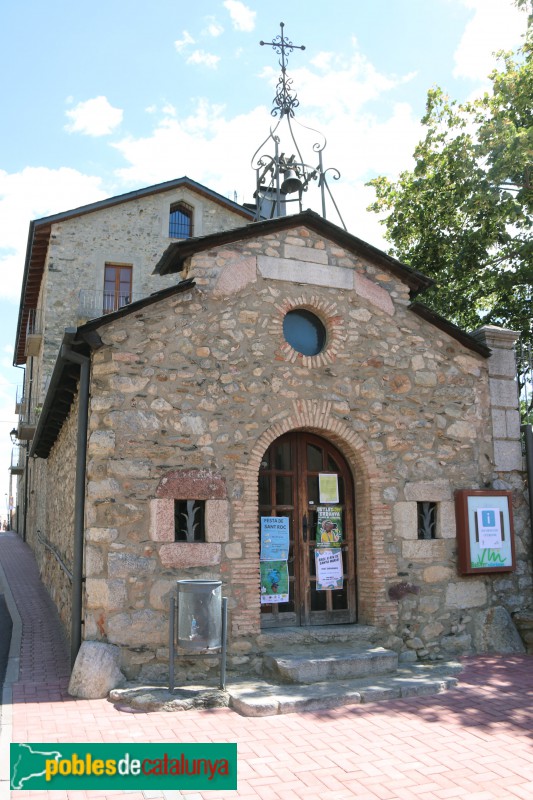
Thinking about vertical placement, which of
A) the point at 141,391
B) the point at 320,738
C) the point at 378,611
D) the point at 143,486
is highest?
the point at 141,391

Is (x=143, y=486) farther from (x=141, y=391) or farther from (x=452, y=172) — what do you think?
(x=452, y=172)

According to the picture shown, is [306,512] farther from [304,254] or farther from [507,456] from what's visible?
[304,254]

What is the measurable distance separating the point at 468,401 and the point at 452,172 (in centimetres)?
674

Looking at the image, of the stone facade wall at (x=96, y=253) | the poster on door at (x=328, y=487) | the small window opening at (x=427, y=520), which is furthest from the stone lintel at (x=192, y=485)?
the stone facade wall at (x=96, y=253)

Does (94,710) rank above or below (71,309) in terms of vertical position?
below

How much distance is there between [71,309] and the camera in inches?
738

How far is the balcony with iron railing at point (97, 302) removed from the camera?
734 inches

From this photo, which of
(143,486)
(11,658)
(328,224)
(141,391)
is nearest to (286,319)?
(328,224)

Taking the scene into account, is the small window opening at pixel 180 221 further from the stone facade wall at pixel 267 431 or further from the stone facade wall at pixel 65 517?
the stone facade wall at pixel 267 431

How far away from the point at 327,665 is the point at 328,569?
58.2 inches

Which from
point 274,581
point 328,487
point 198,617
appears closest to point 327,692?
Answer: point 198,617

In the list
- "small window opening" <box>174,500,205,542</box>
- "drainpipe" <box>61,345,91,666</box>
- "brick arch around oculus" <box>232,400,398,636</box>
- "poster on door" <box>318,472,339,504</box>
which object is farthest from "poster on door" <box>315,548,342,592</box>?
"drainpipe" <box>61,345,91,666</box>

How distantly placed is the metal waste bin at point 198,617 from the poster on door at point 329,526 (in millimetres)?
1971

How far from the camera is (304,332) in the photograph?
26.5ft
